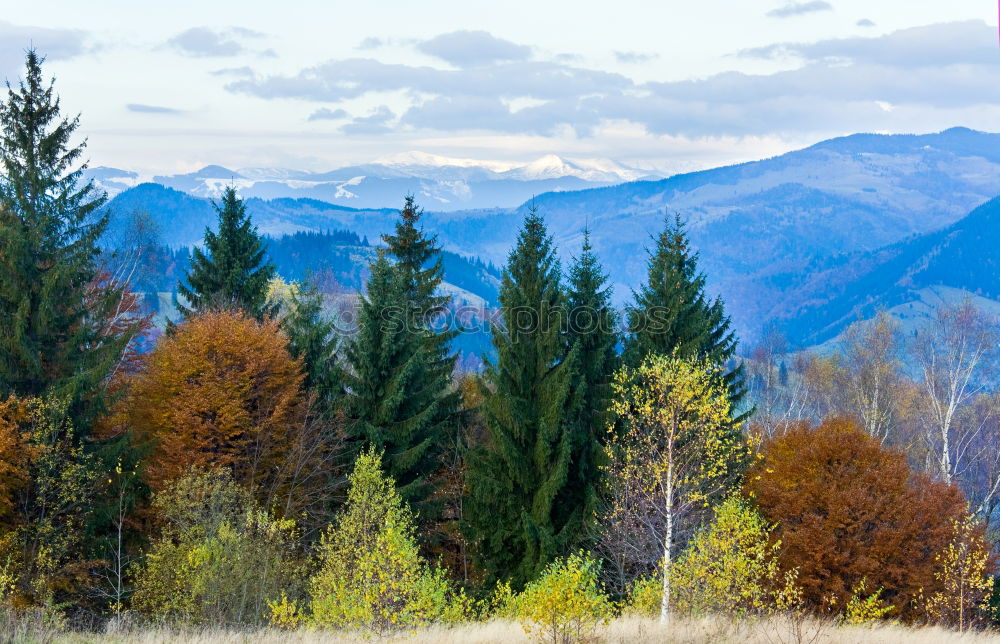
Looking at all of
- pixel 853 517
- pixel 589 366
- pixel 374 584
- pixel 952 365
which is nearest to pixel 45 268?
pixel 374 584

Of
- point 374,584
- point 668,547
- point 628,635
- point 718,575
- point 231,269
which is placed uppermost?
point 231,269

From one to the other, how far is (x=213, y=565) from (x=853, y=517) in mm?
24534

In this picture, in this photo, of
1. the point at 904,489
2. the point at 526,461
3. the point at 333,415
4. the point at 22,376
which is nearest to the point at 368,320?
the point at 333,415

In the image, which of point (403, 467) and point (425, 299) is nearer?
point (403, 467)

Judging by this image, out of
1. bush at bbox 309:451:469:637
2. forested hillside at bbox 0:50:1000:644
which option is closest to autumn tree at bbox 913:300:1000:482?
forested hillside at bbox 0:50:1000:644

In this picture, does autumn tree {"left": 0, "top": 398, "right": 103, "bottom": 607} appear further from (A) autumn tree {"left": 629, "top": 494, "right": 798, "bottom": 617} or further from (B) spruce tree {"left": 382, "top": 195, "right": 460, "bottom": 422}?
(A) autumn tree {"left": 629, "top": 494, "right": 798, "bottom": 617}

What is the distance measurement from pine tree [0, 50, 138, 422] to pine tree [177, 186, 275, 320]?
978 centimetres

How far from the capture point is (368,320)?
36.2 m

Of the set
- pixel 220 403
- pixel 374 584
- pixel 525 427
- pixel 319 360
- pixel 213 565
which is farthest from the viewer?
pixel 319 360

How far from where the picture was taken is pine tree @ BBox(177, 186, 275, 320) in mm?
42312

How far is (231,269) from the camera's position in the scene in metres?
42.7

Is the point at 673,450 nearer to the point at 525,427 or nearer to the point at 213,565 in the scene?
the point at 525,427

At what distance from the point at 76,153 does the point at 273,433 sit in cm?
1428

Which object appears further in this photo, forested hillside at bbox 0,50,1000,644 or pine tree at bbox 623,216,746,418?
pine tree at bbox 623,216,746,418
